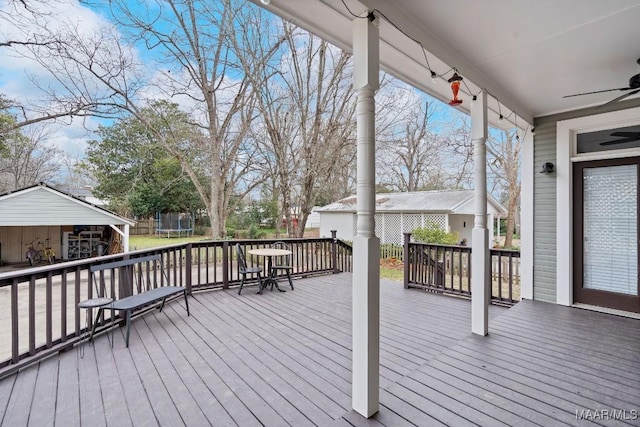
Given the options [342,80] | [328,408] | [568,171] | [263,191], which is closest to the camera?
[328,408]

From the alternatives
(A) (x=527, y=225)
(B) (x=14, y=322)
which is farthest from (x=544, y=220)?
(B) (x=14, y=322)

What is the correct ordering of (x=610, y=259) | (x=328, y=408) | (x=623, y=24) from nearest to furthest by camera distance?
(x=328, y=408) < (x=623, y=24) < (x=610, y=259)

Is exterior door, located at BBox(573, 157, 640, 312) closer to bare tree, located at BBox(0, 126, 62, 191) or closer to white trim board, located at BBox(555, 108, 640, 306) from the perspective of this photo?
white trim board, located at BBox(555, 108, 640, 306)

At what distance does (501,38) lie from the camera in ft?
7.93

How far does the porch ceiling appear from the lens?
1995mm

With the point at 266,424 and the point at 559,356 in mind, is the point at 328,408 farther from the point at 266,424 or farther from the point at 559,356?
A: the point at 559,356

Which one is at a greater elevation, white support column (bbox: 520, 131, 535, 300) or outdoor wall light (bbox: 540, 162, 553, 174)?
outdoor wall light (bbox: 540, 162, 553, 174)

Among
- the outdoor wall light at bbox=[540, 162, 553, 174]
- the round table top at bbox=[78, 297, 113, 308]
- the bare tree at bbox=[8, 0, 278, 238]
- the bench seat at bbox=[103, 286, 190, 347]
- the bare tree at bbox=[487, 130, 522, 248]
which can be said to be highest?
the bare tree at bbox=[8, 0, 278, 238]

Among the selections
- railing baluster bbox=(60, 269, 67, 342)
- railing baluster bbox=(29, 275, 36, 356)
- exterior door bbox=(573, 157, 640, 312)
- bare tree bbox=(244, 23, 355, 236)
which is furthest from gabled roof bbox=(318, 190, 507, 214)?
railing baluster bbox=(29, 275, 36, 356)

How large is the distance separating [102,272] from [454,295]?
5026mm

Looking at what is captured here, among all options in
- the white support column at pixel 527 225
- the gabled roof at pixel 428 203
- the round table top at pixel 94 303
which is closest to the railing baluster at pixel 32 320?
the round table top at pixel 94 303

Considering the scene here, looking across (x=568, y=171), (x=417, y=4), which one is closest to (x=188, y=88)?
(x=417, y=4)

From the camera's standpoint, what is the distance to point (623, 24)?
2180 millimetres

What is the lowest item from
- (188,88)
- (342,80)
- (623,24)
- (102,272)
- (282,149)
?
(102,272)
